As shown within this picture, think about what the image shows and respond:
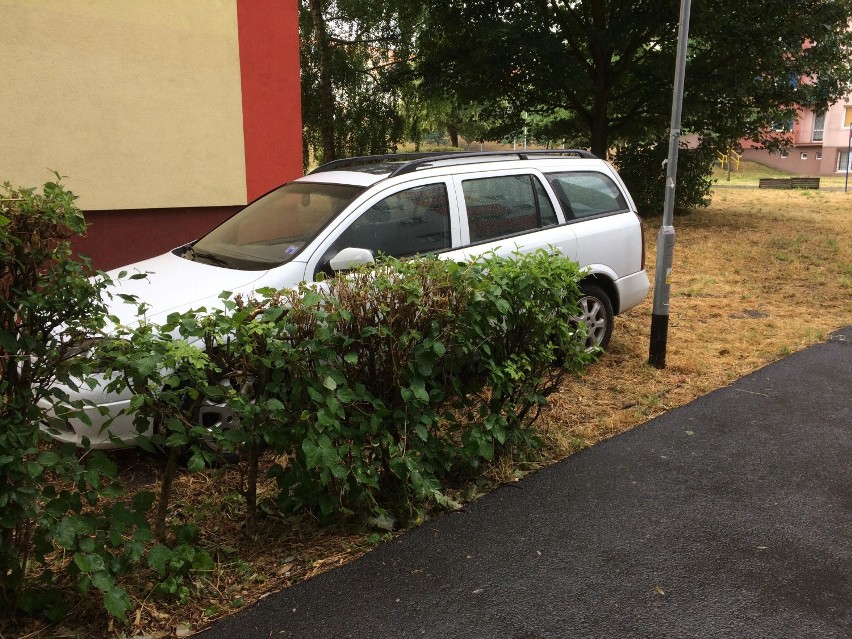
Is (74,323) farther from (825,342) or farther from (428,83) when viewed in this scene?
(428,83)

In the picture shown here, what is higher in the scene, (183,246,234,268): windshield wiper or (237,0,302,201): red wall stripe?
(237,0,302,201): red wall stripe

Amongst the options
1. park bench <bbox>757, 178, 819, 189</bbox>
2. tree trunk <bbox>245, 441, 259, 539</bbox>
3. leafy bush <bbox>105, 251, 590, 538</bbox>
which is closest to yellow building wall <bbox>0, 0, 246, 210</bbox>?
leafy bush <bbox>105, 251, 590, 538</bbox>

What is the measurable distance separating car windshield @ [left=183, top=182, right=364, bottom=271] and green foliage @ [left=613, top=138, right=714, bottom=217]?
13.8 meters

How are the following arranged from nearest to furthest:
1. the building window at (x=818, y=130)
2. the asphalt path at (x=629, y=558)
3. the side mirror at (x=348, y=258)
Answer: the asphalt path at (x=629, y=558) < the side mirror at (x=348, y=258) < the building window at (x=818, y=130)

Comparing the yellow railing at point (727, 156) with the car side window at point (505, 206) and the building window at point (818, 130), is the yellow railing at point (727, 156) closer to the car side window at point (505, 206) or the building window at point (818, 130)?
the building window at point (818, 130)

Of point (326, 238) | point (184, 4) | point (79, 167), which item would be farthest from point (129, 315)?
point (184, 4)

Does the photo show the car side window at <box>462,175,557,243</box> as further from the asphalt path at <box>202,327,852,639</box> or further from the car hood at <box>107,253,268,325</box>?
the asphalt path at <box>202,327,852,639</box>

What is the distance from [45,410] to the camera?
2902 mm

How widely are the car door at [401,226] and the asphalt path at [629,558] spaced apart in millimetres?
1785

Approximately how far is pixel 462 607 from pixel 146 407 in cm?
157

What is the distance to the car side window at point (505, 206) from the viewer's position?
5.75m

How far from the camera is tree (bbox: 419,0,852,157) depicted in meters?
15.2

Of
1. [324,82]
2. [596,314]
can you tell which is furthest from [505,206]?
[324,82]

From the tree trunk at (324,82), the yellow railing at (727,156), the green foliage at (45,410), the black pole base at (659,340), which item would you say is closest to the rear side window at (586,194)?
the black pole base at (659,340)
